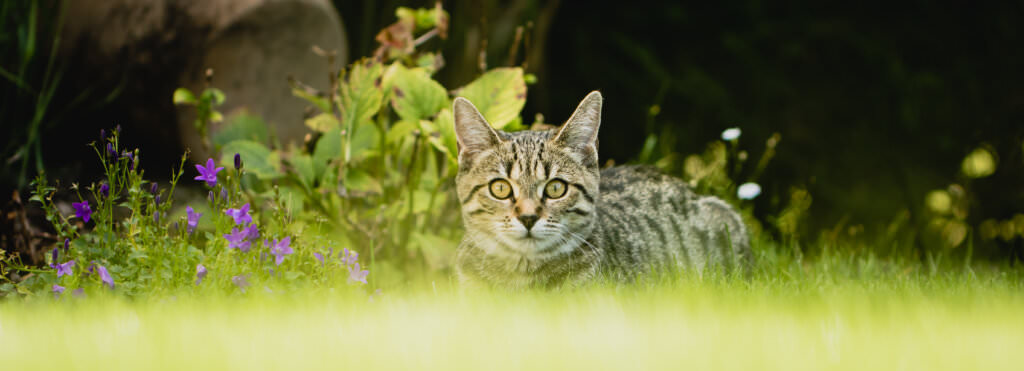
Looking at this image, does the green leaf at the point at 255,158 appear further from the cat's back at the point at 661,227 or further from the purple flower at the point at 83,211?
the cat's back at the point at 661,227

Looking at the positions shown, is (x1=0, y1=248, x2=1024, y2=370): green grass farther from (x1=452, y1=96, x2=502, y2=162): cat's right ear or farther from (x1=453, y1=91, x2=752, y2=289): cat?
(x1=452, y1=96, x2=502, y2=162): cat's right ear

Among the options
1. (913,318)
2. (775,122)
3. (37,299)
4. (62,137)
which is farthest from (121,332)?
(775,122)

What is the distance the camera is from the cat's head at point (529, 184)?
9.34ft

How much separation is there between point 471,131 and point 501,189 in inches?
9.7

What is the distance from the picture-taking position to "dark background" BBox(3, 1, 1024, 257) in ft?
15.3

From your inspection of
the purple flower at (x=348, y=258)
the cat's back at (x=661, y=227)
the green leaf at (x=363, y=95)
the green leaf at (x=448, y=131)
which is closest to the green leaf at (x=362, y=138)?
the green leaf at (x=363, y=95)

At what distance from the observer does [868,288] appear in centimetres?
300

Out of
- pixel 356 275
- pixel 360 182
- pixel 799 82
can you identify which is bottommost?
pixel 356 275

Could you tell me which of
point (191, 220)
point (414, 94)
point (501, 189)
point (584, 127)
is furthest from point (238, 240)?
→ point (584, 127)

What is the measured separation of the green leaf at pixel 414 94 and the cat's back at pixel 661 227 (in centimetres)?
79

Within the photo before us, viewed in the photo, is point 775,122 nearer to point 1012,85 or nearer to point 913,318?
point 1012,85

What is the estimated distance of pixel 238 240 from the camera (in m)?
2.82

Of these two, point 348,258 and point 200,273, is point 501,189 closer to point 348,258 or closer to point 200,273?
point 348,258

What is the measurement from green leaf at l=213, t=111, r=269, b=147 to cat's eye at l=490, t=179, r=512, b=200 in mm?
1334
